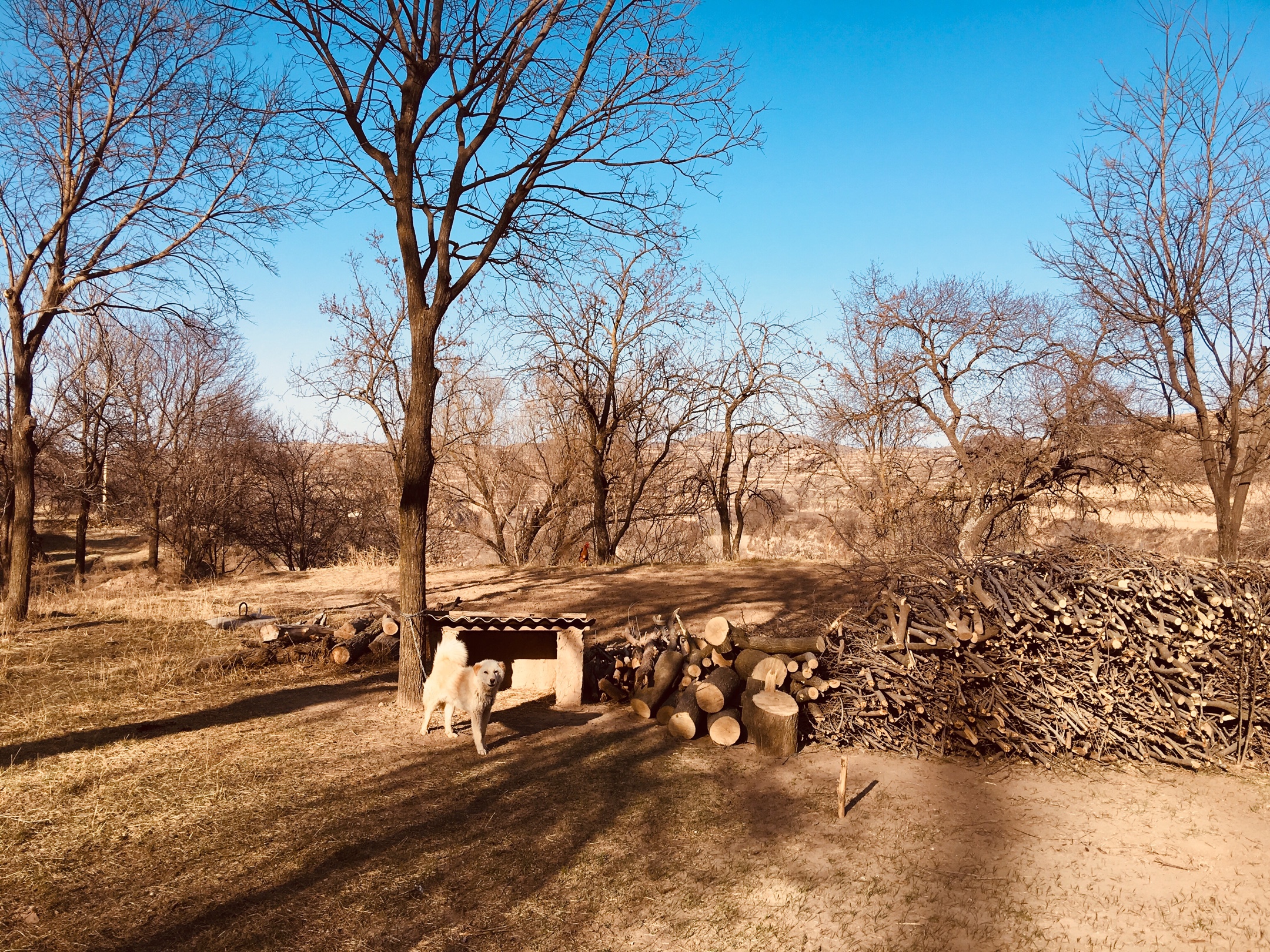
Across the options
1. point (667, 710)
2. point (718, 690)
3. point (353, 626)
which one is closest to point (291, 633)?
point (353, 626)

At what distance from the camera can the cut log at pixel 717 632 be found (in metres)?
7.63

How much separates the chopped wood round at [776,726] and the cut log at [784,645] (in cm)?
50

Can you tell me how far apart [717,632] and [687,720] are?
0.92 meters

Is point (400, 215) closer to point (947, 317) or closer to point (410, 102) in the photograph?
point (410, 102)

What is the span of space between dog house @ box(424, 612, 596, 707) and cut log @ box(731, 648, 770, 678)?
167 cm

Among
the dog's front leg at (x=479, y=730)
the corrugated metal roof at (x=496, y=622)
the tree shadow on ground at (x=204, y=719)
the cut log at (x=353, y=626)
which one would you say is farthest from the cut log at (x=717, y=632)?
the cut log at (x=353, y=626)

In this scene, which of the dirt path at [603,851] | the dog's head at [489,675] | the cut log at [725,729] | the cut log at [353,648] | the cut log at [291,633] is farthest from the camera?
the cut log at [291,633]

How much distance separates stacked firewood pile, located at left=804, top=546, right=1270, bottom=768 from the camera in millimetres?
6590

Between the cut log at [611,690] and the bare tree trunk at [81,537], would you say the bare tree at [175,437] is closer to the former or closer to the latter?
the bare tree trunk at [81,537]

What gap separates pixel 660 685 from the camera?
7.79 m

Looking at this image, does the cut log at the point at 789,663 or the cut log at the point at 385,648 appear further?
the cut log at the point at 385,648

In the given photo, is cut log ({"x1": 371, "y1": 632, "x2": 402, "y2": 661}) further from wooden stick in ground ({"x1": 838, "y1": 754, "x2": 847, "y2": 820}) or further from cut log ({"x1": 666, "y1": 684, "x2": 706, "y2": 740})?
wooden stick in ground ({"x1": 838, "y1": 754, "x2": 847, "y2": 820})

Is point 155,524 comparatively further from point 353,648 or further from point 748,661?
point 748,661

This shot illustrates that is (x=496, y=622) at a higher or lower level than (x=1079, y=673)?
higher
